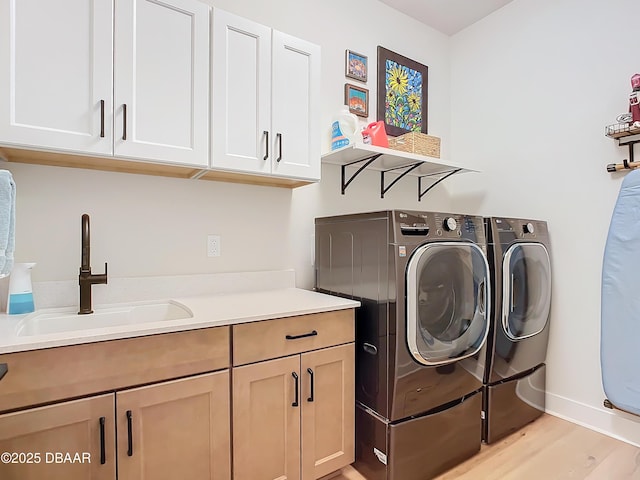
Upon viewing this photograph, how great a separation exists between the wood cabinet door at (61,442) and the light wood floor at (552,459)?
3.63ft

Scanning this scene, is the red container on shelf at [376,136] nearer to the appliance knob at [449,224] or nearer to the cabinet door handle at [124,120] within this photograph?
the appliance knob at [449,224]

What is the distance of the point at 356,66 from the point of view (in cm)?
254

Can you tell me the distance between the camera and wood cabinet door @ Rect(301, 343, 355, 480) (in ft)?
5.21

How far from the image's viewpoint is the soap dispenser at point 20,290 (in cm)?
144

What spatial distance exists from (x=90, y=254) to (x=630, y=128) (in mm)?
2841

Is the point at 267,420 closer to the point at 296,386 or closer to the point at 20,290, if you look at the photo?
the point at 296,386

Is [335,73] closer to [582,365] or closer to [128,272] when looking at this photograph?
[128,272]

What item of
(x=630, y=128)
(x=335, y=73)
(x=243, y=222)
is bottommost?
(x=243, y=222)

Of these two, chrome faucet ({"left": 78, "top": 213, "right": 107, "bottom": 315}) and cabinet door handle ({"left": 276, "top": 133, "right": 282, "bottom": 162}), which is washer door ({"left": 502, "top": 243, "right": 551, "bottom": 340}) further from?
chrome faucet ({"left": 78, "top": 213, "right": 107, "bottom": 315})

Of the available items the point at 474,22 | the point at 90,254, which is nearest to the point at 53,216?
the point at 90,254

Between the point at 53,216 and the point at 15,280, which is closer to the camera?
the point at 15,280

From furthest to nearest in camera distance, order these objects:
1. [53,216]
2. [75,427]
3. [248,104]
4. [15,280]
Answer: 1. [248,104]
2. [53,216]
3. [15,280]
4. [75,427]

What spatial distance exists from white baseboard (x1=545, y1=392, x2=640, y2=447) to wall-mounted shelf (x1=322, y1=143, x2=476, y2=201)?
1692 mm

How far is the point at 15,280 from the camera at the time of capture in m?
1.46
